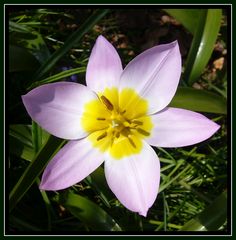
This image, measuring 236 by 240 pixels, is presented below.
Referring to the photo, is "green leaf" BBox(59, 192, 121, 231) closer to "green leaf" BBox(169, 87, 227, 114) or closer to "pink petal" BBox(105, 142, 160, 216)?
"pink petal" BBox(105, 142, 160, 216)

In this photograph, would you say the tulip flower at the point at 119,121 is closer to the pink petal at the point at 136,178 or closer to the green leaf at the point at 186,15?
the pink petal at the point at 136,178

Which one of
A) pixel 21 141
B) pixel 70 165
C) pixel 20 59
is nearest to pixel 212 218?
pixel 70 165

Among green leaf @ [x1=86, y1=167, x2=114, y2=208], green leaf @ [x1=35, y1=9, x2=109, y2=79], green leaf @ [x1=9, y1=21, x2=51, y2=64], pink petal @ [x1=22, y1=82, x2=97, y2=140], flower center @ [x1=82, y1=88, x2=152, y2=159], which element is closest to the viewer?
pink petal @ [x1=22, y1=82, x2=97, y2=140]

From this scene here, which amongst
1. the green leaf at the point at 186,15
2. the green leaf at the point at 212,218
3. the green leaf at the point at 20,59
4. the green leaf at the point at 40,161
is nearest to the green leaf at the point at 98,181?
the green leaf at the point at 40,161

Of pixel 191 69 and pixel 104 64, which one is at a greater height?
pixel 104 64

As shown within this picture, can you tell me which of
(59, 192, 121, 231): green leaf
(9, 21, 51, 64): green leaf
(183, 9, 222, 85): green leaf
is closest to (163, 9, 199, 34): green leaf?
(183, 9, 222, 85): green leaf

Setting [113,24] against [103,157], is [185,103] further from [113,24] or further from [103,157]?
[113,24]

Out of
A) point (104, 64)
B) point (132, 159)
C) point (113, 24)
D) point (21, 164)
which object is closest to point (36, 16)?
point (113, 24)
